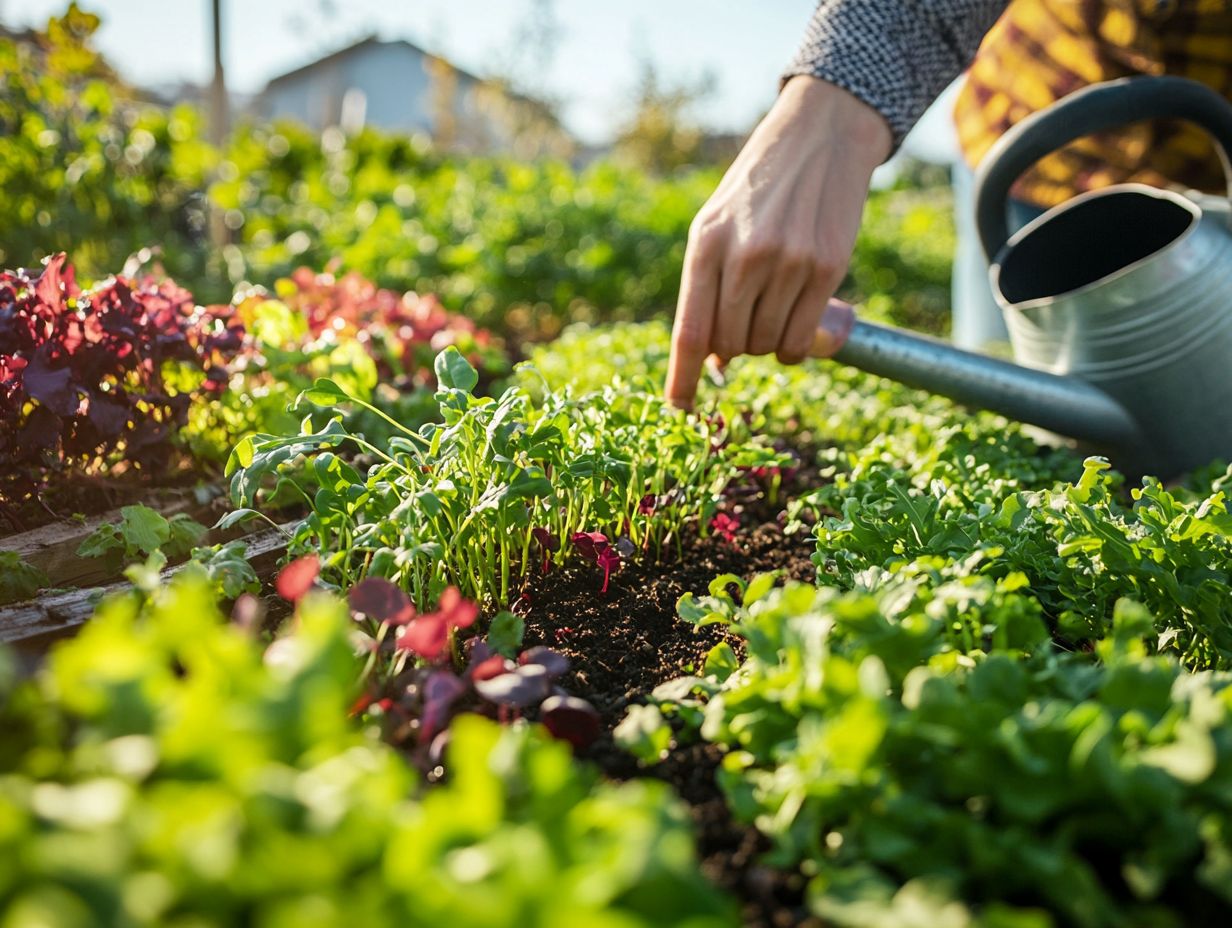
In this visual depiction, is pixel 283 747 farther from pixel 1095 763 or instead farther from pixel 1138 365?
pixel 1138 365

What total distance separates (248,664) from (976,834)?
626 millimetres

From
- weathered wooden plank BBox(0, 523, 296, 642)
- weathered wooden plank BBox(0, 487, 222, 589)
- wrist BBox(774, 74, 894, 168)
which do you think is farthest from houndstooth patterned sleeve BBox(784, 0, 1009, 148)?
weathered wooden plank BBox(0, 487, 222, 589)

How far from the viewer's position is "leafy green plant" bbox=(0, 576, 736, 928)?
0.52 meters

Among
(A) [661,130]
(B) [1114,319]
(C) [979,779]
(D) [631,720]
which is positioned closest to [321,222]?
(B) [1114,319]

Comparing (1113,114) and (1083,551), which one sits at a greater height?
(1113,114)

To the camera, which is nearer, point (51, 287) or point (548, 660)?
point (548, 660)

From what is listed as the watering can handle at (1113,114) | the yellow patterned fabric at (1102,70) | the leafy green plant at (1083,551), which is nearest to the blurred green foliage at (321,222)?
the yellow patterned fabric at (1102,70)

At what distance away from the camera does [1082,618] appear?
4.37 feet

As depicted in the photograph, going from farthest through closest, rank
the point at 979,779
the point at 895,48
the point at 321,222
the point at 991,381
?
the point at 321,222
the point at 991,381
the point at 895,48
the point at 979,779

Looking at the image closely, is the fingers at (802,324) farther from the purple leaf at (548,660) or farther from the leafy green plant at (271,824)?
the leafy green plant at (271,824)

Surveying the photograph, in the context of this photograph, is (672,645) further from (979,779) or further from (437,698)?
(979,779)

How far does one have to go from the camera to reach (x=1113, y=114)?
2.03 m

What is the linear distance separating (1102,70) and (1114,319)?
129cm

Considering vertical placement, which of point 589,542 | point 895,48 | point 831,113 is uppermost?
point 895,48
